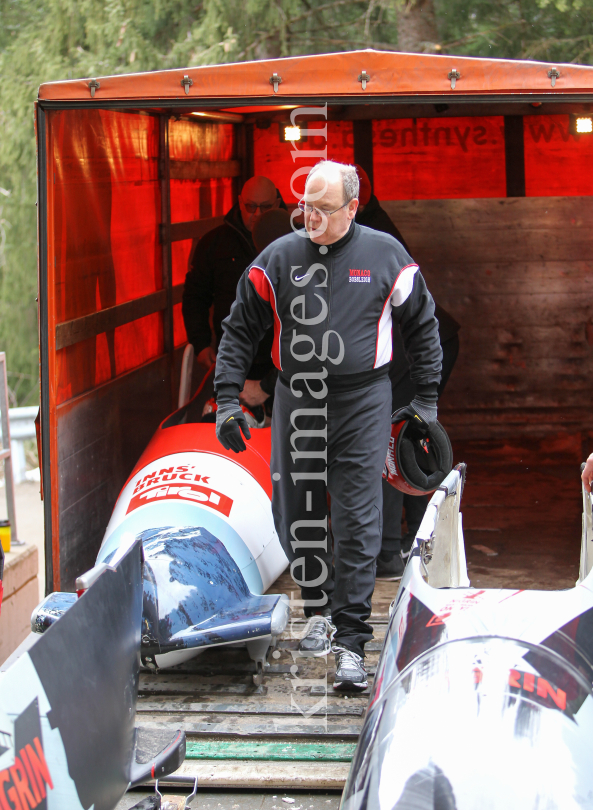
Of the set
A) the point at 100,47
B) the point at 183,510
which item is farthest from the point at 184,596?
the point at 100,47

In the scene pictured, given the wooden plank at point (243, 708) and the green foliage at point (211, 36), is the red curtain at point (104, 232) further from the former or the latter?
the green foliage at point (211, 36)

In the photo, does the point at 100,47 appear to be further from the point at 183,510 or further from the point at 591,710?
the point at 591,710

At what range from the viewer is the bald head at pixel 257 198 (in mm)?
5512

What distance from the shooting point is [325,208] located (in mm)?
3293

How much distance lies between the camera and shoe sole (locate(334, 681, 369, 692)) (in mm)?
3297

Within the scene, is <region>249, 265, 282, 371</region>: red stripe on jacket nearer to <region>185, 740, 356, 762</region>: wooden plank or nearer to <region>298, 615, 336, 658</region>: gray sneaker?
<region>298, 615, 336, 658</region>: gray sneaker

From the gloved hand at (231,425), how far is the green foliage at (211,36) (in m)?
6.95

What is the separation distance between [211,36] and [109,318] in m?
5.84

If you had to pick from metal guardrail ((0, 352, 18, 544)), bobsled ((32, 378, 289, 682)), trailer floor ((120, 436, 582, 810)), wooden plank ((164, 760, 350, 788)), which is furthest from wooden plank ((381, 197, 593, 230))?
wooden plank ((164, 760, 350, 788))

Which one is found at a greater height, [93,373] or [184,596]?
[93,373]

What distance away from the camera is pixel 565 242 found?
7938 mm

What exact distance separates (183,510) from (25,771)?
82.2 inches

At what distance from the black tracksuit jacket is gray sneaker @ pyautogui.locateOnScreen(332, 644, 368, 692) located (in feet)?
3.37

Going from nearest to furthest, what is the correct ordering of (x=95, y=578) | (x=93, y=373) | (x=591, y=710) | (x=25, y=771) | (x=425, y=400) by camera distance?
(x=25, y=771), (x=591, y=710), (x=95, y=578), (x=425, y=400), (x=93, y=373)
